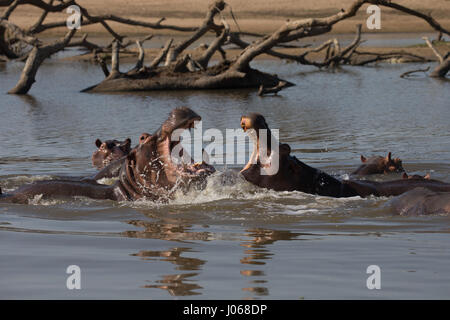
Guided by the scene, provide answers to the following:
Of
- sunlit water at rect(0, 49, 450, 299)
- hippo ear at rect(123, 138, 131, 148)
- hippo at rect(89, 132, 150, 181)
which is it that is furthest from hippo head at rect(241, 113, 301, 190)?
hippo ear at rect(123, 138, 131, 148)

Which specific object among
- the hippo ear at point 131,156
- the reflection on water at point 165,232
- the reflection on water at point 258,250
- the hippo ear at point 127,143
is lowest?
the reflection on water at point 165,232

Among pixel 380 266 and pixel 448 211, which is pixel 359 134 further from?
pixel 380 266

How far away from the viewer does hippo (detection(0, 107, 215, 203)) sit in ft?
22.4

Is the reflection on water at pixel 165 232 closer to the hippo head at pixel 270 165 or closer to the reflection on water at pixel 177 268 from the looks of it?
the reflection on water at pixel 177 268

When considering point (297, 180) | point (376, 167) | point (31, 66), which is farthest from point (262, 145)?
point (31, 66)

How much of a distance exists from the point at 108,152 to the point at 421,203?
4035 mm

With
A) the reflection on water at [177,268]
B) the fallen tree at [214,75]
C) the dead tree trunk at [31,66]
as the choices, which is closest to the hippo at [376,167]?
the reflection on water at [177,268]

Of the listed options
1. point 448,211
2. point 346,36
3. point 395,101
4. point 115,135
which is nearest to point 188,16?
point 346,36

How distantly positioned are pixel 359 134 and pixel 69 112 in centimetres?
618

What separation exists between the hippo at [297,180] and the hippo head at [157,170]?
1.37 ft

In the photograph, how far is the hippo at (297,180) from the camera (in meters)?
6.63

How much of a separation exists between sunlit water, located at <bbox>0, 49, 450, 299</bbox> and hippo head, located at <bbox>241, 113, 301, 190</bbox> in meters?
0.11

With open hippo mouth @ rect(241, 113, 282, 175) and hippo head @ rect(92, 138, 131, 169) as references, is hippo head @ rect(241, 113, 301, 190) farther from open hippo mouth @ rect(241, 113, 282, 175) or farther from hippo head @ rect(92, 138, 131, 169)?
hippo head @ rect(92, 138, 131, 169)

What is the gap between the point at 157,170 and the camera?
22.9 ft
